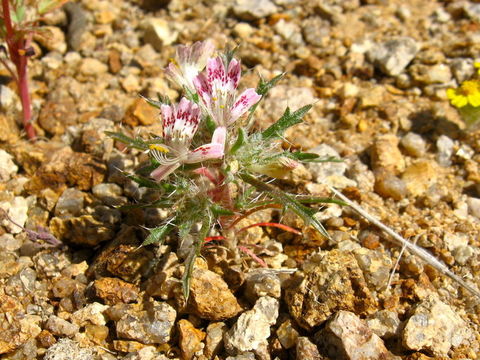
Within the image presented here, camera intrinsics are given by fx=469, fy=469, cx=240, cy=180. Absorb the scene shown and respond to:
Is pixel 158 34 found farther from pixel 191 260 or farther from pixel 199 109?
pixel 191 260

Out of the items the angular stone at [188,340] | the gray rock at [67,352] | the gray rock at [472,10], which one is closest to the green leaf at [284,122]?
the angular stone at [188,340]

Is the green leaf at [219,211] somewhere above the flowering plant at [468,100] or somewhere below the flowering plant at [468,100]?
above

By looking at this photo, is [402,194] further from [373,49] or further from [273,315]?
[373,49]

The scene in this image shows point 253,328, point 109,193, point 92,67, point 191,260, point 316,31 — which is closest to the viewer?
point 191,260

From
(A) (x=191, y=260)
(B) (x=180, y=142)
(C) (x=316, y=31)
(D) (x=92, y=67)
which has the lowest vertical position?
(A) (x=191, y=260)

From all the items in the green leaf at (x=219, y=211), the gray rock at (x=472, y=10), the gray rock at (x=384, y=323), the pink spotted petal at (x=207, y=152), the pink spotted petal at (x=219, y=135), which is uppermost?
the pink spotted petal at (x=219, y=135)

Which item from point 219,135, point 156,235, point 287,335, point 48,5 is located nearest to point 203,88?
point 219,135

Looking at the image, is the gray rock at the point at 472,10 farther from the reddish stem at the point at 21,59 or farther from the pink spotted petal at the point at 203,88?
the reddish stem at the point at 21,59
